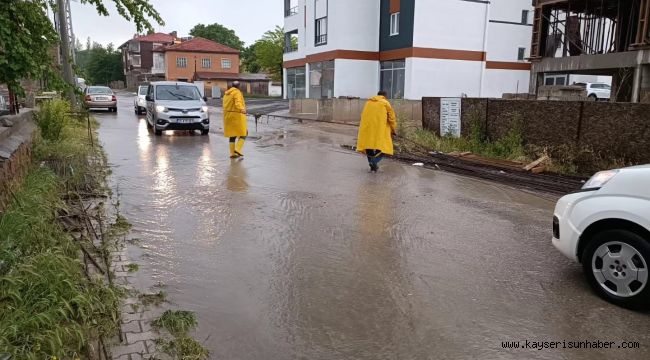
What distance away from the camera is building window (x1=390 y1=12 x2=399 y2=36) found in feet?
101

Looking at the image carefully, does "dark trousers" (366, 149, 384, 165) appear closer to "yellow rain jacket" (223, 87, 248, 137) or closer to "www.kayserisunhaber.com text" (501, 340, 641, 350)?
"yellow rain jacket" (223, 87, 248, 137)

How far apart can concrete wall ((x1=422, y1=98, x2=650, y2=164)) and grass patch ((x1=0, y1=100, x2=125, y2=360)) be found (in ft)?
30.7

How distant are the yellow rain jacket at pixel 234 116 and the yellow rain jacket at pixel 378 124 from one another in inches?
127

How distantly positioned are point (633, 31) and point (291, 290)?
837 inches

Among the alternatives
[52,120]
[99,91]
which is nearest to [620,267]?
[52,120]

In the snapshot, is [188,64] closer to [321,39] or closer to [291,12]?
[291,12]

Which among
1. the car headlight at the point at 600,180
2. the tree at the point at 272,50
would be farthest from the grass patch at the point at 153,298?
the tree at the point at 272,50

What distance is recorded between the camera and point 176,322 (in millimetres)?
3691

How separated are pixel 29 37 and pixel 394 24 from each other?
28060 millimetres

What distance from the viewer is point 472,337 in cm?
369

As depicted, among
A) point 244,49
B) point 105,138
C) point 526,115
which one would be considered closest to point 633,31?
point 526,115

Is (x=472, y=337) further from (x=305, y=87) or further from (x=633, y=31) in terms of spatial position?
(x=305, y=87)

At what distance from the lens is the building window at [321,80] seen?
33188mm

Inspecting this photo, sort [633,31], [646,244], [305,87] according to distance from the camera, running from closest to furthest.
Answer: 1. [646,244]
2. [633,31]
3. [305,87]
